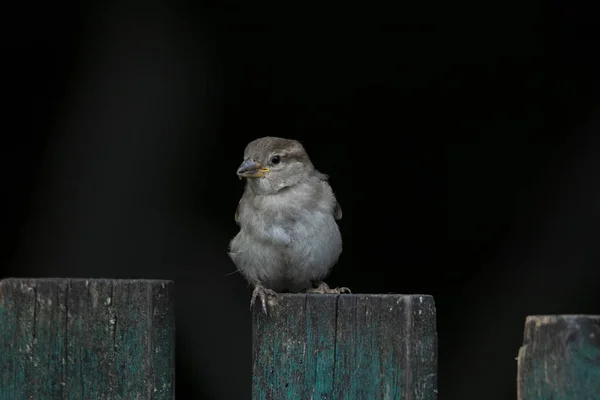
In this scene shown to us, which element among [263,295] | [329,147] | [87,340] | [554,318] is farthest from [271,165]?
[329,147]

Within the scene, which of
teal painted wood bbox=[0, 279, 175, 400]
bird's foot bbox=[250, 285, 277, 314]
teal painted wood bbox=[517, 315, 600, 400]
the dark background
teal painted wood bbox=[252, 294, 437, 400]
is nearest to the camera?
teal painted wood bbox=[517, 315, 600, 400]

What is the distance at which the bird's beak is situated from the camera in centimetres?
380

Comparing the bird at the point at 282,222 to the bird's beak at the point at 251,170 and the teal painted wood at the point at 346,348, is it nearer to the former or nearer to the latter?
the bird's beak at the point at 251,170

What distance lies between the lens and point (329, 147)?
630 cm

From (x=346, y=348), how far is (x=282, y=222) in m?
1.55

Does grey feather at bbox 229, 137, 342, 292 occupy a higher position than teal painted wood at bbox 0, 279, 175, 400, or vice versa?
grey feather at bbox 229, 137, 342, 292

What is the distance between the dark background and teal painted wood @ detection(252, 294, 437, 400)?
3317 millimetres

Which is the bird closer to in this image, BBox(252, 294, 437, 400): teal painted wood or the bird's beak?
the bird's beak

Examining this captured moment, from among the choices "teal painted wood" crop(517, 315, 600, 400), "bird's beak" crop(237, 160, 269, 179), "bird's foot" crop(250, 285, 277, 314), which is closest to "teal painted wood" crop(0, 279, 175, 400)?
"bird's foot" crop(250, 285, 277, 314)

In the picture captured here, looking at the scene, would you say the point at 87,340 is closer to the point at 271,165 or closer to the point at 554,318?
the point at 554,318

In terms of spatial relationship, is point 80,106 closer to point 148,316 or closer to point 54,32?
point 54,32

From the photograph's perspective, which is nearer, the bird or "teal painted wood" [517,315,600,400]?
"teal painted wood" [517,315,600,400]

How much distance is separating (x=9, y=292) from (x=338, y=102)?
12.9ft

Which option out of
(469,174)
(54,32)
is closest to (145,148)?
(54,32)
